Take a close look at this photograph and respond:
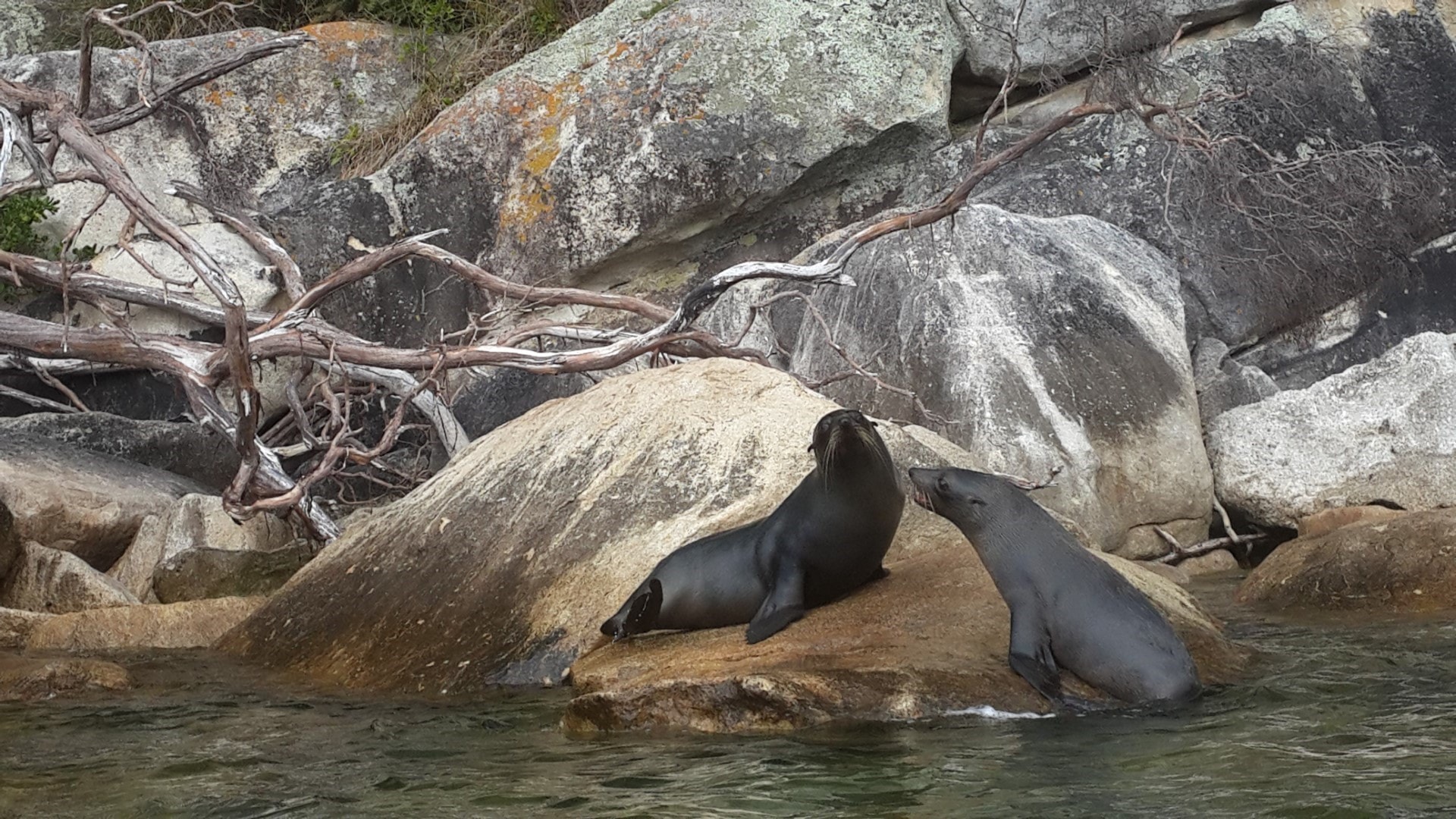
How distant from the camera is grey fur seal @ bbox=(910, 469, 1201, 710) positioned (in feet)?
15.8

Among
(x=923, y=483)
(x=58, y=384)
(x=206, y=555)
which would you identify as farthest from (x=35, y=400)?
(x=923, y=483)

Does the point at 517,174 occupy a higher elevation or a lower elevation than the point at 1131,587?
higher

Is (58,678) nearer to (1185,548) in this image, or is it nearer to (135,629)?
(135,629)

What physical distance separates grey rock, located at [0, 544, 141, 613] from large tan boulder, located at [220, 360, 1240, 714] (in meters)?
1.51

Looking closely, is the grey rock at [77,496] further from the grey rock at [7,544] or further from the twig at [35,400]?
the twig at [35,400]

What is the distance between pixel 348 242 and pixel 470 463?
16.4 ft

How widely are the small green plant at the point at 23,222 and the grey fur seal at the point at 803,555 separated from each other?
25.3ft

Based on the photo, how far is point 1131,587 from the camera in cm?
522

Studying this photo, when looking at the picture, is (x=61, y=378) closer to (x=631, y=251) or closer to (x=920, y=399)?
(x=631, y=251)

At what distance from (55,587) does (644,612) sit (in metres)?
4.16

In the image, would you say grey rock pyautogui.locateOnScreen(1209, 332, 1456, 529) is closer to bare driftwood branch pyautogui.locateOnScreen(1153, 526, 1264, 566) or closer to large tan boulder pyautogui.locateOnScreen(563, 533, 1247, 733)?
bare driftwood branch pyautogui.locateOnScreen(1153, 526, 1264, 566)

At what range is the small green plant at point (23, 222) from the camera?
11.4 meters

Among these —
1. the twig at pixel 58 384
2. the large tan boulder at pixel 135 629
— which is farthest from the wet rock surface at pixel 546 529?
the twig at pixel 58 384

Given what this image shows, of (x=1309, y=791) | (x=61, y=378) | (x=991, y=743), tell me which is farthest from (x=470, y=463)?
(x=61, y=378)
